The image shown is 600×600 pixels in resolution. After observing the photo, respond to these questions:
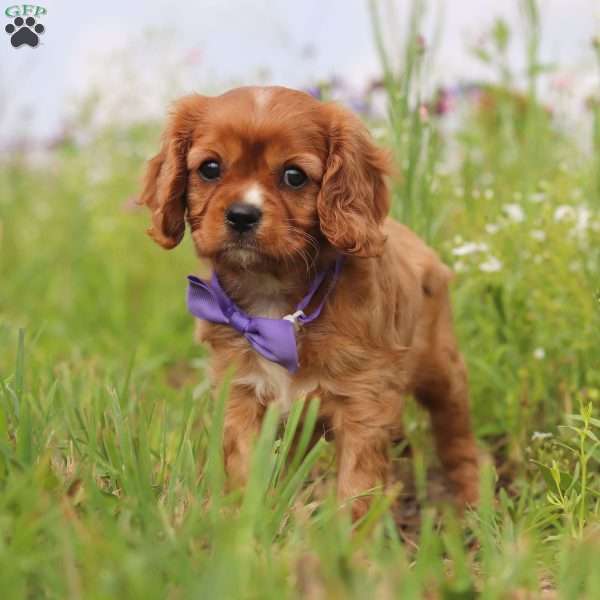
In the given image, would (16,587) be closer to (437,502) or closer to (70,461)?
(70,461)

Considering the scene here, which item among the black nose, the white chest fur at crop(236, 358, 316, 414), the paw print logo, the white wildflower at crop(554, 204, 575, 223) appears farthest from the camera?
the white wildflower at crop(554, 204, 575, 223)

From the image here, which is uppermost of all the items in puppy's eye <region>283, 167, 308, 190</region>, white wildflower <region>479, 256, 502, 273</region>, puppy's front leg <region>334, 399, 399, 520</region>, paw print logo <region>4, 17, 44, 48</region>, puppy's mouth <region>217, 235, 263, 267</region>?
paw print logo <region>4, 17, 44, 48</region>

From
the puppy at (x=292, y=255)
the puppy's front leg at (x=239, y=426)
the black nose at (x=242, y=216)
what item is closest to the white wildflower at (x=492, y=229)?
Result: the puppy at (x=292, y=255)

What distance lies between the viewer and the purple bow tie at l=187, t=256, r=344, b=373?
8.63 ft

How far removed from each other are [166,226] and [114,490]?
0.85 m

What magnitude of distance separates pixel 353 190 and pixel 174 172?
1.63 ft

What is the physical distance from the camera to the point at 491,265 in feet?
11.2

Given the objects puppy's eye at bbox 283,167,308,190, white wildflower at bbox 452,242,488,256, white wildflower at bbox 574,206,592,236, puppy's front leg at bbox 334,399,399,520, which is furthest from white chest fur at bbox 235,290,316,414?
white wildflower at bbox 574,206,592,236

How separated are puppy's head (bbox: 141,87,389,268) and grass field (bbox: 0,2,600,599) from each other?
0.37 metres

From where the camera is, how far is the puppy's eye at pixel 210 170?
267 centimetres

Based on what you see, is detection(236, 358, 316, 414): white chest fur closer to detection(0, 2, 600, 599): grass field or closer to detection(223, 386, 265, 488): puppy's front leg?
detection(223, 386, 265, 488): puppy's front leg

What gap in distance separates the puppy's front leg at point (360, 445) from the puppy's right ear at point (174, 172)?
2.24 feet

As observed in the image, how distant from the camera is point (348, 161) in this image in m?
2.73

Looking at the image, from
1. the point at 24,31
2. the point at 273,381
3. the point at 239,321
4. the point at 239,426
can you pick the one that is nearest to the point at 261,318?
the point at 239,321
